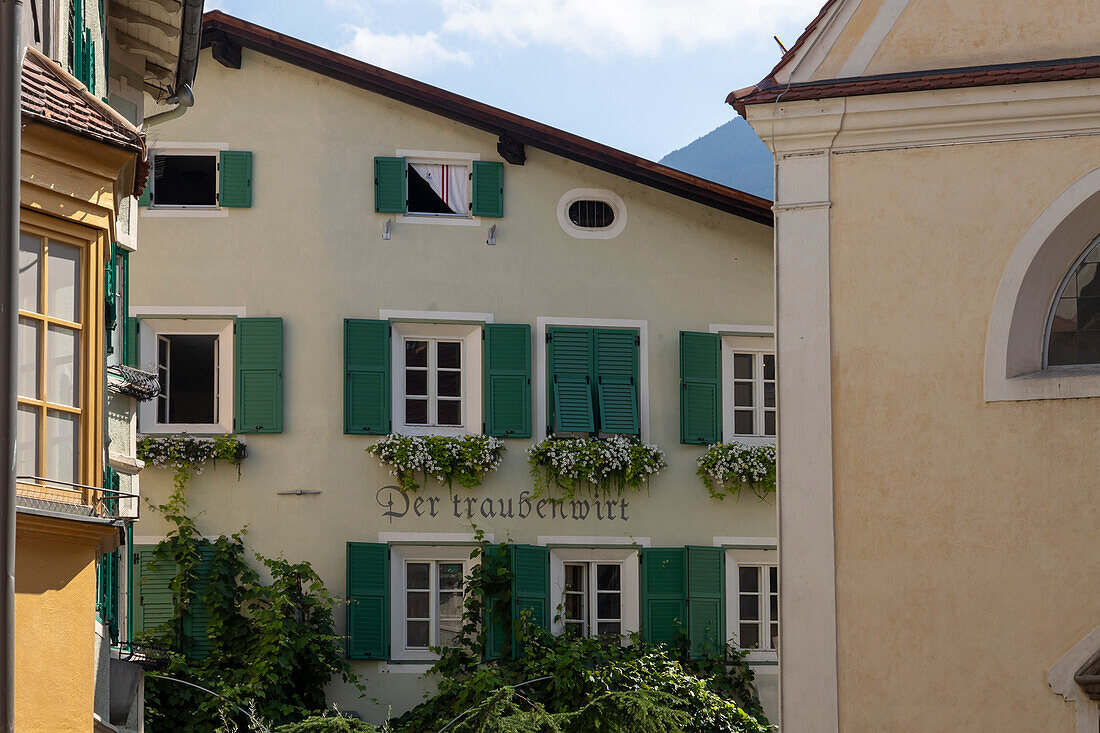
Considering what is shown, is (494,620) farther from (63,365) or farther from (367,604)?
(63,365)

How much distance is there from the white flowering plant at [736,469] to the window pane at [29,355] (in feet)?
36.7

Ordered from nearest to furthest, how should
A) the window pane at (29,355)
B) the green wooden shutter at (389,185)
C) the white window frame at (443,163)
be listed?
the window pane at (29,355)
the green wooden shutter at (389,185)
the white window frame at (443,163)

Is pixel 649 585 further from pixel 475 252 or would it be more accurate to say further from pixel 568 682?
pixel 475 252

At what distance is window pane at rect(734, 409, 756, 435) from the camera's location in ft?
62.2

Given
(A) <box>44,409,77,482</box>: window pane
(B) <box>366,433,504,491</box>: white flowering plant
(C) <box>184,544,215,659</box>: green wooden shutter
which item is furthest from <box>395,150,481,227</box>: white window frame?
(A) <box>44,409,77,482</box>: window pane

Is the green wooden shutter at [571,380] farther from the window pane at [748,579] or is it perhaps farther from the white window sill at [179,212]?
the white window sill at [179,212]

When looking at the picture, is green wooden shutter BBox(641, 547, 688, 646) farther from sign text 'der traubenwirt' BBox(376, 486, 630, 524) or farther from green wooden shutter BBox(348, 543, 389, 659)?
green wooden shutter BBox(348, 543, 389, 659)

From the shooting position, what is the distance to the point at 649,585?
18.3 metres

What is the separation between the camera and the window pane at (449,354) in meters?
18.5

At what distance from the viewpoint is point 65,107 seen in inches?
338

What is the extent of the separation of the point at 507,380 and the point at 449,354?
30.5 inches

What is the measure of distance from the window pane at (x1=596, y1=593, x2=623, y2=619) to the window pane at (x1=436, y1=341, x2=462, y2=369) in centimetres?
307

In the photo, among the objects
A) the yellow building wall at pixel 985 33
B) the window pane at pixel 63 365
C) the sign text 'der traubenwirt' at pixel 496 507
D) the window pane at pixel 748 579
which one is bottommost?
the window pane at pixel 748 579

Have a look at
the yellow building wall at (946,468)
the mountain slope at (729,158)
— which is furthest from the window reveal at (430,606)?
the mountain slope at (729,158)
